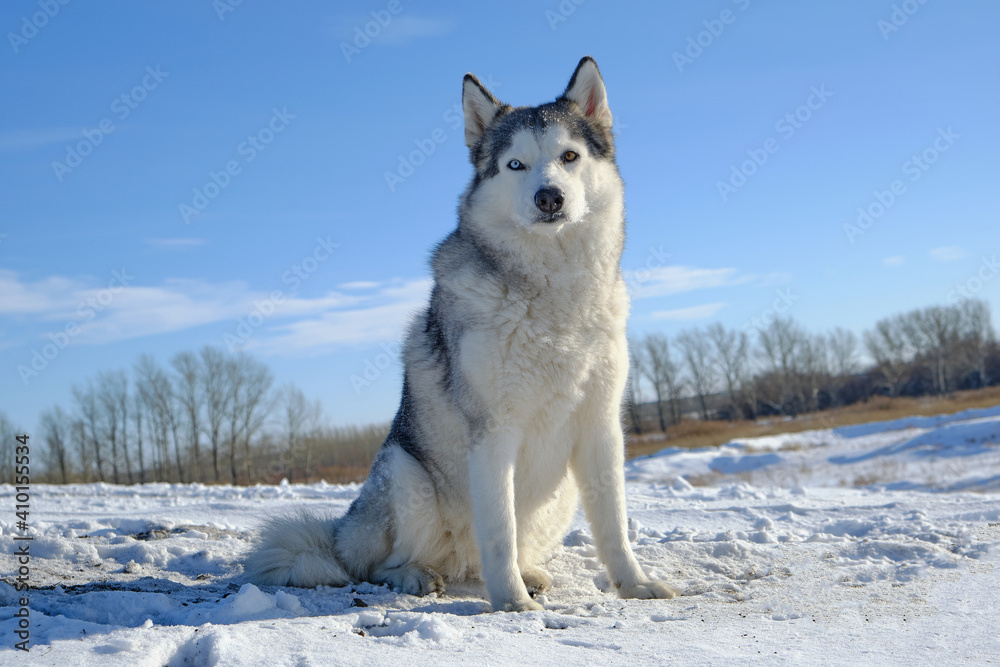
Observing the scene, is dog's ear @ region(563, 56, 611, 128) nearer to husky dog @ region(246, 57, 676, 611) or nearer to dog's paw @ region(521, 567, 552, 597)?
husky dog @ region(246, 57, 676, 611)

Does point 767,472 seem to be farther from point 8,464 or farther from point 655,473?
point 8,464

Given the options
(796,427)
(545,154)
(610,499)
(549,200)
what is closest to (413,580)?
(610,499)

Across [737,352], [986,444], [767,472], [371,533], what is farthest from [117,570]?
[737,352]

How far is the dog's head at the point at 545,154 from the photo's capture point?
3.87 meters

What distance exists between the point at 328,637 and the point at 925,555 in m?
4.40

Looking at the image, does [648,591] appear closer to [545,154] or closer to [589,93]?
[545,154]

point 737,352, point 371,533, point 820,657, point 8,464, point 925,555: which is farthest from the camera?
point 737,352

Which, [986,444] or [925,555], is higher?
[925,555]

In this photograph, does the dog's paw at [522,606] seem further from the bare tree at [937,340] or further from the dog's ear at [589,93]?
the bare tree at [937,340]

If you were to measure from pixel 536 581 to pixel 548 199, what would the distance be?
2.45 m

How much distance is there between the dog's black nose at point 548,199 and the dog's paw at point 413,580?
245cm

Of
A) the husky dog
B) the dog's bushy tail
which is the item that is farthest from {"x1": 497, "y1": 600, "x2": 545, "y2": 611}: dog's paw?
the dog's bushy tail

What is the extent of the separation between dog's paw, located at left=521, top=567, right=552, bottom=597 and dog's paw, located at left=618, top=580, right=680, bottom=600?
0.50m

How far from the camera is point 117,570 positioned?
5.02 m
